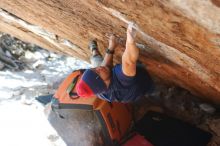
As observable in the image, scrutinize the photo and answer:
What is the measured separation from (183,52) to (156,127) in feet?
4.79

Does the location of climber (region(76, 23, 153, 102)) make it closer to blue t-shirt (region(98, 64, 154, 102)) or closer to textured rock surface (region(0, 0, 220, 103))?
blue t-shirt (region(98, 64, 154, 102))

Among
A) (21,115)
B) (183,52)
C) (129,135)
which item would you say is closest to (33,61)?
(21,115)

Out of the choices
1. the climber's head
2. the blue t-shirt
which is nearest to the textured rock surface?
the blue t-shirt

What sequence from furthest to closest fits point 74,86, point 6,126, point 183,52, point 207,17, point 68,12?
point 6,126 → point 74,86 → point 68,12 → point 183,52 → point 207,17

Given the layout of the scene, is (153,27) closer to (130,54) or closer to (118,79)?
(130,54)

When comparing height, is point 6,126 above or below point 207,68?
below

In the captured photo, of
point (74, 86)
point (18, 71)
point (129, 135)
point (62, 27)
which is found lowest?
point (18, 71)

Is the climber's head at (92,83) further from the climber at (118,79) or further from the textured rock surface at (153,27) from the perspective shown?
the textured rock surface at (153,27)

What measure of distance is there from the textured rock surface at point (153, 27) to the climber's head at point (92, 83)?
17.5 inches

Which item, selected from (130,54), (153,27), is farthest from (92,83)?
(153,27)

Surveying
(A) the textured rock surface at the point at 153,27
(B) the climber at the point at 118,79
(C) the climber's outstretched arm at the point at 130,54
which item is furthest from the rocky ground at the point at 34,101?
(C) the climber's outstretched arm at the point at 130,54

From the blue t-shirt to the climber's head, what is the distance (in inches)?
4.2

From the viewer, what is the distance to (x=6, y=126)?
4.81 m

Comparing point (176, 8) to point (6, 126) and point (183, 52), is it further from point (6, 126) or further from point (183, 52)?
point (6, 126)
